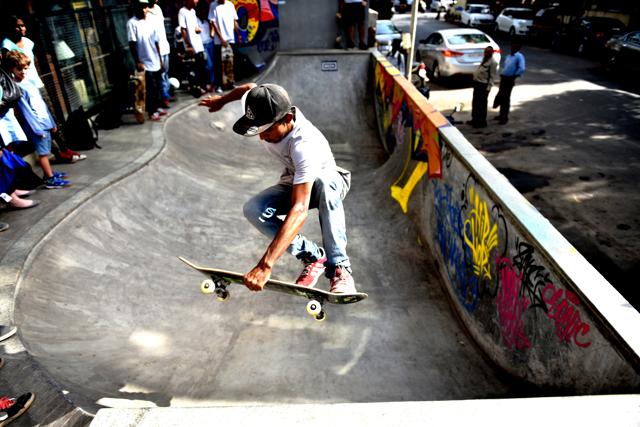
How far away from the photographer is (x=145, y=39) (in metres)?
8.10

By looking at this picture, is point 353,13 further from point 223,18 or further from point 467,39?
point 467,39

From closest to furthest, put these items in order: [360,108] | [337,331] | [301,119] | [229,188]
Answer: [301,119]
[337,331]
[229,188]
[360,108]

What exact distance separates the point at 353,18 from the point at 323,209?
11831 millimetres

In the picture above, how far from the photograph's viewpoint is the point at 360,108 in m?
11.8

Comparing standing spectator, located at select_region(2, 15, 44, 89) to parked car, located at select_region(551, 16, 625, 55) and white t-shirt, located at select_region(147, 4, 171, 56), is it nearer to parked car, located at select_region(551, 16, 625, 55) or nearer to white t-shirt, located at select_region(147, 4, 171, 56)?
white t-shirt, located at select_region(147, 4, 171, 56)

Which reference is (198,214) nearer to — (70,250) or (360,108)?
(70,250)

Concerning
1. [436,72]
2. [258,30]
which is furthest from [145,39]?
[436,72]

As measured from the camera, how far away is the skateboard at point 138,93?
8156mm

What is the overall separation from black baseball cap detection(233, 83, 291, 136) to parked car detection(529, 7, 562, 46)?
28.2 meters

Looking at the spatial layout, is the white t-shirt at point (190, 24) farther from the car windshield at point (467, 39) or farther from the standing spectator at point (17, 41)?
the car windshield at point (467, 39)

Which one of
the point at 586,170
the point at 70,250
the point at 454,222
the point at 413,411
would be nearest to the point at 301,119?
the point at 413,411

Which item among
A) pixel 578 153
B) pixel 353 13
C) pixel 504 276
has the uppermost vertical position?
pixel 353 13

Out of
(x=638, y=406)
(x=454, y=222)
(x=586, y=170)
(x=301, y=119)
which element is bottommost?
(x=586, y=170)

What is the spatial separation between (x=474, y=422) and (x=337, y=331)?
233 centimetres
